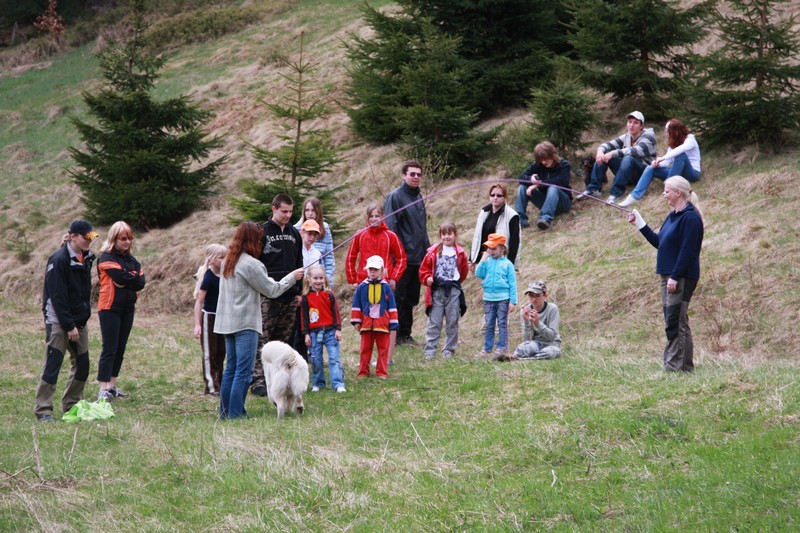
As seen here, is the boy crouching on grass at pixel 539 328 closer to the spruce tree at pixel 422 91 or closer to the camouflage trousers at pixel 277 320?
the camouflage trousers at pixel 277 320

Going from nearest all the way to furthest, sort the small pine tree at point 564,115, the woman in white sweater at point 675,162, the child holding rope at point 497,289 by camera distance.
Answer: the child holding rope at point 497,289, the woman in white sweater at point 675,162, the small pine tree at point 564,115

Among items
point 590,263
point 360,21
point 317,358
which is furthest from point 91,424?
point 360,21

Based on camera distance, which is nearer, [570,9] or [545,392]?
[545,392]

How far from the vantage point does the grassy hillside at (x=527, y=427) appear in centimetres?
527

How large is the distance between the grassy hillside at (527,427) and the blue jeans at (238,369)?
0.34 m

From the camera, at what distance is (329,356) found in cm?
921

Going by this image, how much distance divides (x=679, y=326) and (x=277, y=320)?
419cm

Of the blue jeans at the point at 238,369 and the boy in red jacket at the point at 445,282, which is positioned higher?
the blue jeans at the point at 238,369

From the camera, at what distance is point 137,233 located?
21188mm

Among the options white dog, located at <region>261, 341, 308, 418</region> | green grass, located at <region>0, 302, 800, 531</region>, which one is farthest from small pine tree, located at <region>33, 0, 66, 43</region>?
white dog, located at <region>261, 341, 308, 418</region>

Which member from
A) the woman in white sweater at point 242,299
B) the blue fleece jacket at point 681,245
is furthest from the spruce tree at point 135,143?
the blue fleece jacket at point 681,245

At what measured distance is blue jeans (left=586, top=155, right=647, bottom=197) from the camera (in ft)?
47.1

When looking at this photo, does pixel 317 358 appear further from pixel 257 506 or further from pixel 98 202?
pixel 98 202

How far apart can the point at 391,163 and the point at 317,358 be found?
10.7 m
